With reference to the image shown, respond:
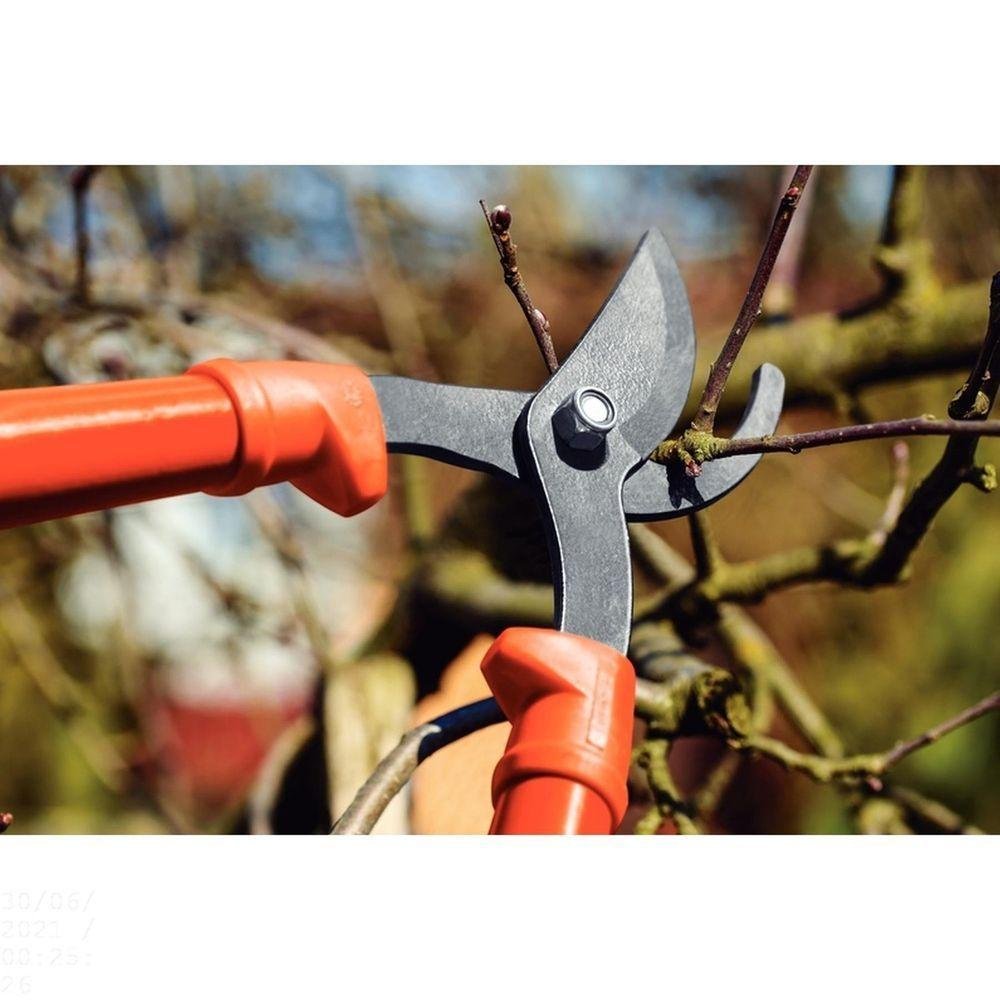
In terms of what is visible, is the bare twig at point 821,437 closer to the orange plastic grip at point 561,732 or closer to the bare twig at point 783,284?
the orange plastic grip at point 561,732

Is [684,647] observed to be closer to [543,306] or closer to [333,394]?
[333,394]

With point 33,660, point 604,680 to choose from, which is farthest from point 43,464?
point 33,660

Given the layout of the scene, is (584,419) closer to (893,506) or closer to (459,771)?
(893,506)

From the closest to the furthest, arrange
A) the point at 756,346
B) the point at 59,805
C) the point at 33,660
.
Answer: the point at 756,346
the point at 33,660
the point at 59,805

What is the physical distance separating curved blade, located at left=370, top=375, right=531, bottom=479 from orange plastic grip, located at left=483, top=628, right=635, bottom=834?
113mm

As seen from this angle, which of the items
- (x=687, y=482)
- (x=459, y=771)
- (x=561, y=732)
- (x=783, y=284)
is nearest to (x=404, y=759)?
→ (x=561, y=732)

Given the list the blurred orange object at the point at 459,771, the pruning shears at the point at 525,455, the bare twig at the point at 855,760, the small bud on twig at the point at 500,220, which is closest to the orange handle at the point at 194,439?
the pruning shears at the point at 525,455

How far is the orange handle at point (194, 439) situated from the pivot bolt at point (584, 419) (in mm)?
97

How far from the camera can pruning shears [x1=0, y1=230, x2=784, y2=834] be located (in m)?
0.47

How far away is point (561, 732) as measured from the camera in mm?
467

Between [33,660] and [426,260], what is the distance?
0.73m

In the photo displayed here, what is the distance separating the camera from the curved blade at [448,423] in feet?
1.85

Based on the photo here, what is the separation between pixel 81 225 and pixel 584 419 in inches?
27.7

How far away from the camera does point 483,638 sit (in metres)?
1.01
